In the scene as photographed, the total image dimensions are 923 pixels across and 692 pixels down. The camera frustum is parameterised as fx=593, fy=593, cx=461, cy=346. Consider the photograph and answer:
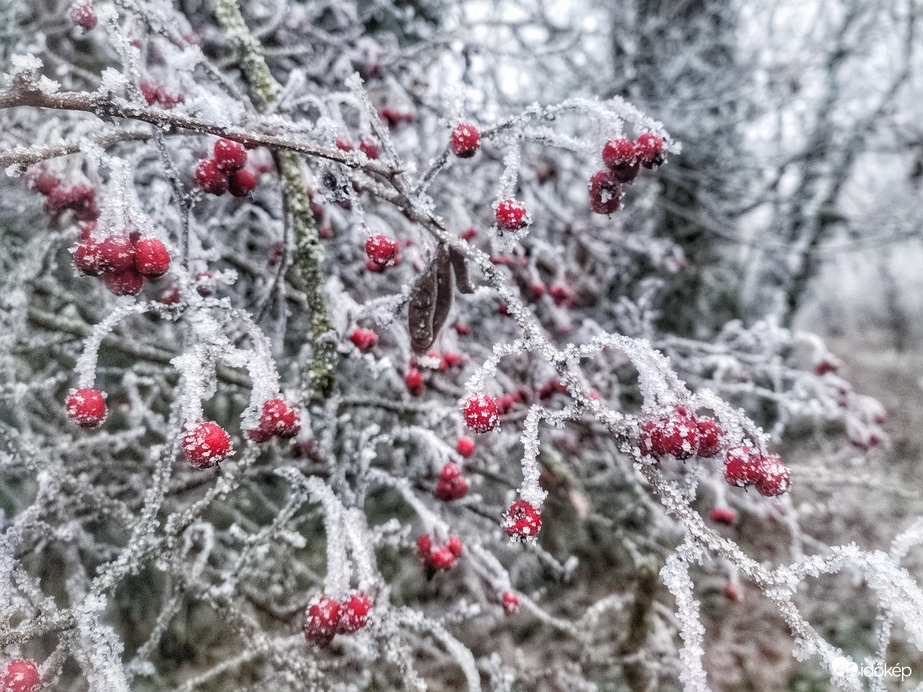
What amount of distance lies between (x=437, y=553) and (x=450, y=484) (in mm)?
196

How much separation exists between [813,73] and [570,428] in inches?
177

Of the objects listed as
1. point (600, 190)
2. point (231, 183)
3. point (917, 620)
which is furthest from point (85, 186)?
point (917, 620)

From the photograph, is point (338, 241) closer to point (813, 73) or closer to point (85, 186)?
point (85, 186)

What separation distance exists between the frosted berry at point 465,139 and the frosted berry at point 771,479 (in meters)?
0.69

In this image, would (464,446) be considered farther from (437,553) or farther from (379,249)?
(379,249)

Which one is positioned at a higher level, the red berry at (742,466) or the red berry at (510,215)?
the red berry at (510,215)

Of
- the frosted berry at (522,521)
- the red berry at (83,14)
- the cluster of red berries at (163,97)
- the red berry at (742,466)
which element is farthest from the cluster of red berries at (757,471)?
the red berry at (83,14)

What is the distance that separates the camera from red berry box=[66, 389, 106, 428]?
1.02 m

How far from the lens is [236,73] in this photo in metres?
2.40

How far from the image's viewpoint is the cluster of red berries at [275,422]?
103 centimetres

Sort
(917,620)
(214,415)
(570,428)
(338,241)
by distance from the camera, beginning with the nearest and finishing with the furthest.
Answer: (917,620)
(338,241)
(570,428)
(214,415)

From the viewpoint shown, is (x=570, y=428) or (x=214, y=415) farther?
(x=214, y=415)

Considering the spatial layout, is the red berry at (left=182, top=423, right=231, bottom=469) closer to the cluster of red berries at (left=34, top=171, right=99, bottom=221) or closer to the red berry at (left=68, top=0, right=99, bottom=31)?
the cluster of red berries at (left=34, top=171, right=99, bottom=221)

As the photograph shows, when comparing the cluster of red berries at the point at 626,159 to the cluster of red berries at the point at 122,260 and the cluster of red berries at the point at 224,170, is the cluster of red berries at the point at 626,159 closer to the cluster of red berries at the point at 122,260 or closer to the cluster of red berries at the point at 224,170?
the cluster of red berries at the point at 224,170
